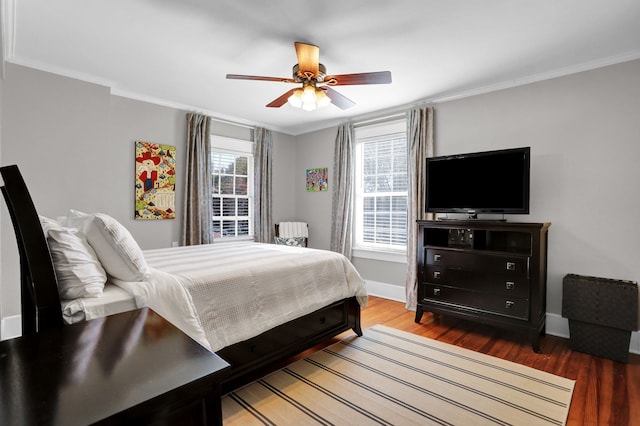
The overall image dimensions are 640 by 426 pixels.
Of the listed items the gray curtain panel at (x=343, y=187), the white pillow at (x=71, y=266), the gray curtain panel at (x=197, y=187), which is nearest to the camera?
the white pillow at (x=71, y=266)

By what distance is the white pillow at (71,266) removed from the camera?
4.77 ft

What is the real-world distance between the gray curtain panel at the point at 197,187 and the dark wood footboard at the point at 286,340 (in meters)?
2.18

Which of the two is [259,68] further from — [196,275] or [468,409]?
[468,409]

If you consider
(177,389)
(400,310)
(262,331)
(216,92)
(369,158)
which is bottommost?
(400,310)

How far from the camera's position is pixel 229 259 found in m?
2.44

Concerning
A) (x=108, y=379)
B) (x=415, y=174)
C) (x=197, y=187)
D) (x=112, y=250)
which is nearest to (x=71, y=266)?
(x=112, y=250)

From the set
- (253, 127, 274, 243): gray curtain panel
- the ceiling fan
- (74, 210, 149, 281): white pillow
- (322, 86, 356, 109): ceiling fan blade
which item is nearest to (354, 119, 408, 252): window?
(253, 127, 274, 243): gray curtain panel

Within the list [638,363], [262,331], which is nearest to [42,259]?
[262,331]

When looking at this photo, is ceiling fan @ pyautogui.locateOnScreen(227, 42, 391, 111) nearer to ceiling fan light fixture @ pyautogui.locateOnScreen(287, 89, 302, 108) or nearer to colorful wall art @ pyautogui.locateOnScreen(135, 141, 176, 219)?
ceiling fan light fixture @ pyautogui.locateOnScreen(287, 89, 302, 108)

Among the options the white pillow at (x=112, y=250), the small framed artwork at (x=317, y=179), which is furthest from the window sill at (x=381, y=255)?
the white pillow at (x=112, y=250)

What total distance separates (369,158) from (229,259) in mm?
2769

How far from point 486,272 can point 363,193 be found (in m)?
2.05

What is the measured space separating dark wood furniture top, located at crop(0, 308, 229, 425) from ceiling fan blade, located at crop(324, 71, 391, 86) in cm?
204

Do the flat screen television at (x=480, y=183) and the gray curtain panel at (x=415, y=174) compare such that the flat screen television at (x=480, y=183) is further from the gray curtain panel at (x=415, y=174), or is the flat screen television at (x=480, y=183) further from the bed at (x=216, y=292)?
the bed at (x=216, y=292)
